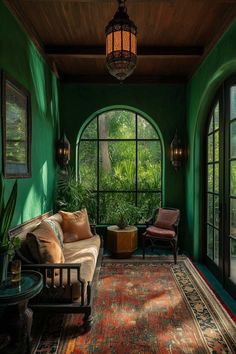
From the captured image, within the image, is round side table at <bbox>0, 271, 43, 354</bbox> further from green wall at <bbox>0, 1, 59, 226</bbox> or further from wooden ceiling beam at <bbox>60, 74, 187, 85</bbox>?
wooden ceiling beam at <bbox>60, 74, 187, 85</bbox>

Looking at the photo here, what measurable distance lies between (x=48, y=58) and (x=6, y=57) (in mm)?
1633

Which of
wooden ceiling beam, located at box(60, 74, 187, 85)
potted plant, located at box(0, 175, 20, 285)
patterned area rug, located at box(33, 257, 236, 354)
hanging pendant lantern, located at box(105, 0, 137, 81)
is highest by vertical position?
wooden ceiling beam, located at box(60, 74, 187, 85)

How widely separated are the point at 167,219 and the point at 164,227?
16cm

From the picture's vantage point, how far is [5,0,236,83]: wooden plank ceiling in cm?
311

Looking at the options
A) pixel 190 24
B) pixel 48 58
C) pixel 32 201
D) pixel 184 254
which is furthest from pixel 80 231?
pixel 190 24

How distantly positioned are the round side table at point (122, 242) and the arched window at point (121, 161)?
0.93 meters

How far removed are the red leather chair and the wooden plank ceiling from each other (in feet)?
8.77

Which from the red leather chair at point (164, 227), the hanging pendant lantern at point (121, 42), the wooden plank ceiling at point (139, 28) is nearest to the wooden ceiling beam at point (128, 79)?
the wooden plank ceiling at point (139, 28)

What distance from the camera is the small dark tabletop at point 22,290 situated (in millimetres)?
1979

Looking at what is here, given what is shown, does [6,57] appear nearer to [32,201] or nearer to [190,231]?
[32,201]

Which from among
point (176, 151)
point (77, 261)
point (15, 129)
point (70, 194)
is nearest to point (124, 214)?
point (70, 194)

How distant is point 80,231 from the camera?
4.16 metres

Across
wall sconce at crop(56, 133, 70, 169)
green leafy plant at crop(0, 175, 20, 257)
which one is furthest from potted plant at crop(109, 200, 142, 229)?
green leafy plant at crop(0, 175, 20, 257)

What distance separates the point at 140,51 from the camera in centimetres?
416
